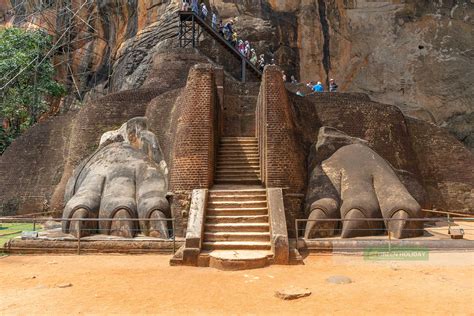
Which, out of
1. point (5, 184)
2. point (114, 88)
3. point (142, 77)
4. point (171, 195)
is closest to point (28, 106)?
point (114, 88)

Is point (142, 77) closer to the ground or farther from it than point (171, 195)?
farther from it

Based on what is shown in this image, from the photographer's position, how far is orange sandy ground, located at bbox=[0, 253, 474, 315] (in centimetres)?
527

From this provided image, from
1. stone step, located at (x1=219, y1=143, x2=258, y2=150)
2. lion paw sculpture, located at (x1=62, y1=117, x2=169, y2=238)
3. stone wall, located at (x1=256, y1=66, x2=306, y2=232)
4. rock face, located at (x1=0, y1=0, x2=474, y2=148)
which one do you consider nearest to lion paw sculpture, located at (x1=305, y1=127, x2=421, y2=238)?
stone wall, located at (x1=256, y1=66, x2=306, y2=232)

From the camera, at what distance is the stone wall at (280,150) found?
9500 mm

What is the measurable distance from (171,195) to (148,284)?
3.40m

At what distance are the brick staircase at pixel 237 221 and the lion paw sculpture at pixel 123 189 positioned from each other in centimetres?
114

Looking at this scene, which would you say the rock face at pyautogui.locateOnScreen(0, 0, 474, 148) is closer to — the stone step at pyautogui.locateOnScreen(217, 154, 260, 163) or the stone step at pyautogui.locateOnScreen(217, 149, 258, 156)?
the stone step at pyautogui.locateOnScreen(217, 149, 258, 156)

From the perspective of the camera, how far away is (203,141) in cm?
977

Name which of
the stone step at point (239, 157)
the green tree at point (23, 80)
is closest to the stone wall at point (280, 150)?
the stone step at point (239, 157)

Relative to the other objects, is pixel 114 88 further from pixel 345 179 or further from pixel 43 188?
pixel 345 179

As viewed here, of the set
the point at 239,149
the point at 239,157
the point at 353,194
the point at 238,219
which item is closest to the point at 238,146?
the point at 239,149

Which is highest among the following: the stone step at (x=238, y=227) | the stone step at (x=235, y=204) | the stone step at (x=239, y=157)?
the stone step at (x=239, y=157)

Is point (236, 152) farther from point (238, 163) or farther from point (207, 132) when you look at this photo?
point (207, 132)

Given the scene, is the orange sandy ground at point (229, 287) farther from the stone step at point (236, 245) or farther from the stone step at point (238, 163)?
the stone step at point (238, 163)
